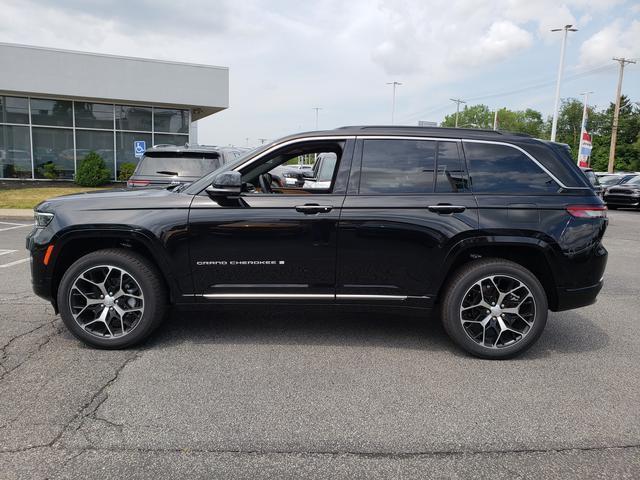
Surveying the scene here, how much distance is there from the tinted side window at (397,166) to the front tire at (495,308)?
2.73 ft

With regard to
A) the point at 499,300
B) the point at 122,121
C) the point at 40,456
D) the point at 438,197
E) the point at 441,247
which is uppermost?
the point at 122,121

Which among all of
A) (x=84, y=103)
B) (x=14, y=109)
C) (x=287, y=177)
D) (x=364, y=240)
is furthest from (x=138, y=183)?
(x=14, y=109)

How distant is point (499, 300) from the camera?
161 inches

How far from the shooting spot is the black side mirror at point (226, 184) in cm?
391

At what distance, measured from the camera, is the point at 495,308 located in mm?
4082

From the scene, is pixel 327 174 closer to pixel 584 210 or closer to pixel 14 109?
pixel 584 210

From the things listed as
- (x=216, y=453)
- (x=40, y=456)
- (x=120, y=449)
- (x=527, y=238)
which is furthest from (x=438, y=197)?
(x=40, y=456)

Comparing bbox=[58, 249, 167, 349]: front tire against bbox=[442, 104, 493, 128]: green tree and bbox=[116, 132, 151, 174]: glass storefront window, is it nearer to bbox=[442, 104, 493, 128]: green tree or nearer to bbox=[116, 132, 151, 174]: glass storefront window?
bbox=[116, 132, 151, 174]: glass storefront window

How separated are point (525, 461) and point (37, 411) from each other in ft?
9.70

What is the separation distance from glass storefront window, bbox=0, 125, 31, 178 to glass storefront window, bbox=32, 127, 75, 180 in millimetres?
316

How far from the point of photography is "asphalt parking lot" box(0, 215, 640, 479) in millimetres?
2678

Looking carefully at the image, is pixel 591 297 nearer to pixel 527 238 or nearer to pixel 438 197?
pixel 527 238

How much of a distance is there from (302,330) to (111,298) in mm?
1720

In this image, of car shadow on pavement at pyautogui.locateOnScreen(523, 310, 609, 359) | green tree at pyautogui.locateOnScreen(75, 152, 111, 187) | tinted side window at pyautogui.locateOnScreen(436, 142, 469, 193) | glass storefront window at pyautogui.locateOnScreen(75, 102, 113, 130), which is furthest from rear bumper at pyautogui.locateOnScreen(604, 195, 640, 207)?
glass storefront window at pyautogui.locateOnScreen(75, 102, 113, 130)
